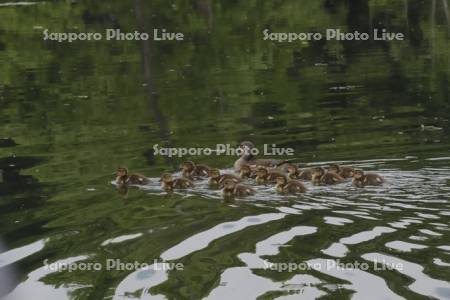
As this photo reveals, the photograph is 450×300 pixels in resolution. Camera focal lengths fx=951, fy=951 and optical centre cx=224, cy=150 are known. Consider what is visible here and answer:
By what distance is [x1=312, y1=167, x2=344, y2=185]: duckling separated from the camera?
12133mm

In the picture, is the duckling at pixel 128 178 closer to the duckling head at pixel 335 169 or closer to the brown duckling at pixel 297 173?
the brown duckling at pixel 297 173

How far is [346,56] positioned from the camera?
31156 mm

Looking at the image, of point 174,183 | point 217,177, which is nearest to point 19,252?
point 174,183

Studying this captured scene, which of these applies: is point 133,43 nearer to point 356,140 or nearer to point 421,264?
point 356,140

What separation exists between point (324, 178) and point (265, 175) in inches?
37.7

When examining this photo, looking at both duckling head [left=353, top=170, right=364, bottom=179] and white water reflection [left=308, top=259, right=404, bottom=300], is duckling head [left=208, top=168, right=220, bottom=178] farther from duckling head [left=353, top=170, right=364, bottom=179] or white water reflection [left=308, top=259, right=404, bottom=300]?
white water reflection [left=308, top=259, right=404, bottom=300]

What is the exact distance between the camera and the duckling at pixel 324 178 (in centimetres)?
1213

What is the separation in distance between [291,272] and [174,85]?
17931mm

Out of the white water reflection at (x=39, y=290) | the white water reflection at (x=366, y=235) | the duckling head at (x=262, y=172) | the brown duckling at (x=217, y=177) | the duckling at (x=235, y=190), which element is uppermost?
the duckling head at (x=262, y=172)

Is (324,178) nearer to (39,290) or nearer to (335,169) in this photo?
(335,169)

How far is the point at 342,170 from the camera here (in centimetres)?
1246

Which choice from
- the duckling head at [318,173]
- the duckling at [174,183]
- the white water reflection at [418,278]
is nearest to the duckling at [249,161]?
the duckling at [174,183]

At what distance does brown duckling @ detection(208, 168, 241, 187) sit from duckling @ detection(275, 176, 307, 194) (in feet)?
2.34

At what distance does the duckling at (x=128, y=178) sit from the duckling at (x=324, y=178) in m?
2.50
